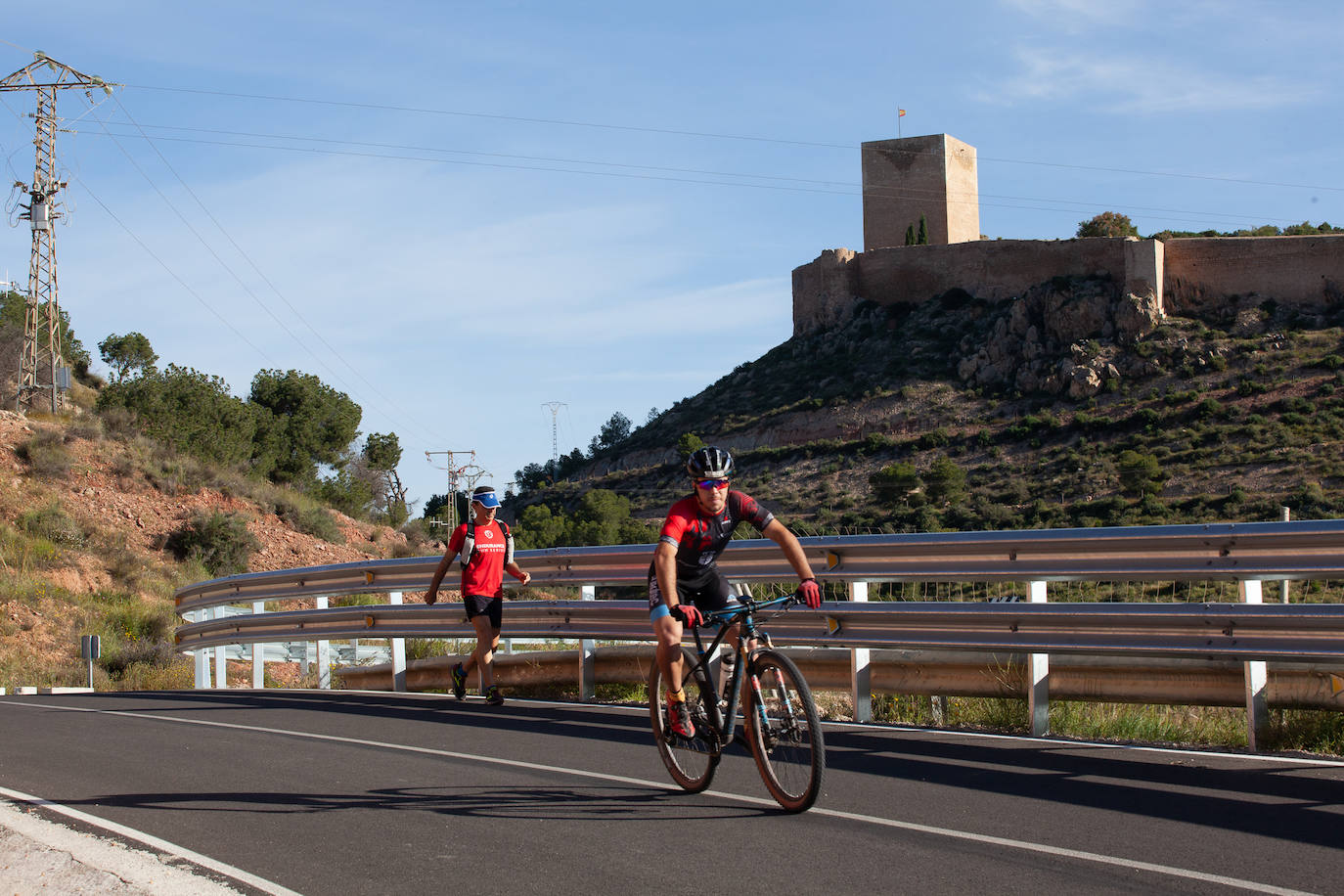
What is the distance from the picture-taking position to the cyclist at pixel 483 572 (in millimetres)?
11367

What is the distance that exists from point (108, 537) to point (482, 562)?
2534 cm

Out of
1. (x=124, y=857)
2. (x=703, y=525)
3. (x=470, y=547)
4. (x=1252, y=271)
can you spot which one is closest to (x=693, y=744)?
(x=703, y=525)

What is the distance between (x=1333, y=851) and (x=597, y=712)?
244 inches

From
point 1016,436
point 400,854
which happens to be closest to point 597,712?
point 400,854

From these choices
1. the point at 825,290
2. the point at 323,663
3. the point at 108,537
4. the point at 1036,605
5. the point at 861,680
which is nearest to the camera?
the point at 1036,605

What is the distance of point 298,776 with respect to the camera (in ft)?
25.6

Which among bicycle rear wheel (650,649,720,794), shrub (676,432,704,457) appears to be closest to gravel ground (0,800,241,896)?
bicycle rear wheel (650,649,720,794)

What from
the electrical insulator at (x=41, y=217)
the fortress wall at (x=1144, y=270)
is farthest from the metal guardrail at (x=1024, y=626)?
the fortress wall at (x=1144, y=270)

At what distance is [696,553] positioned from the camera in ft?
23.4

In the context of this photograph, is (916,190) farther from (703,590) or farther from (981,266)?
(703,590)

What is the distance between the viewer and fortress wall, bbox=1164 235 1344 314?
81.4 m

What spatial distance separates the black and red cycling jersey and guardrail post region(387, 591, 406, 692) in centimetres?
700

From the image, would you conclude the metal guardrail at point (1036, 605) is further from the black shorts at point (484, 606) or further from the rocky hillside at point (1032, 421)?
the rocky hillside at point (1032, 421)

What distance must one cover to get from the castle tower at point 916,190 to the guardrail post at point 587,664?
95.9 m
